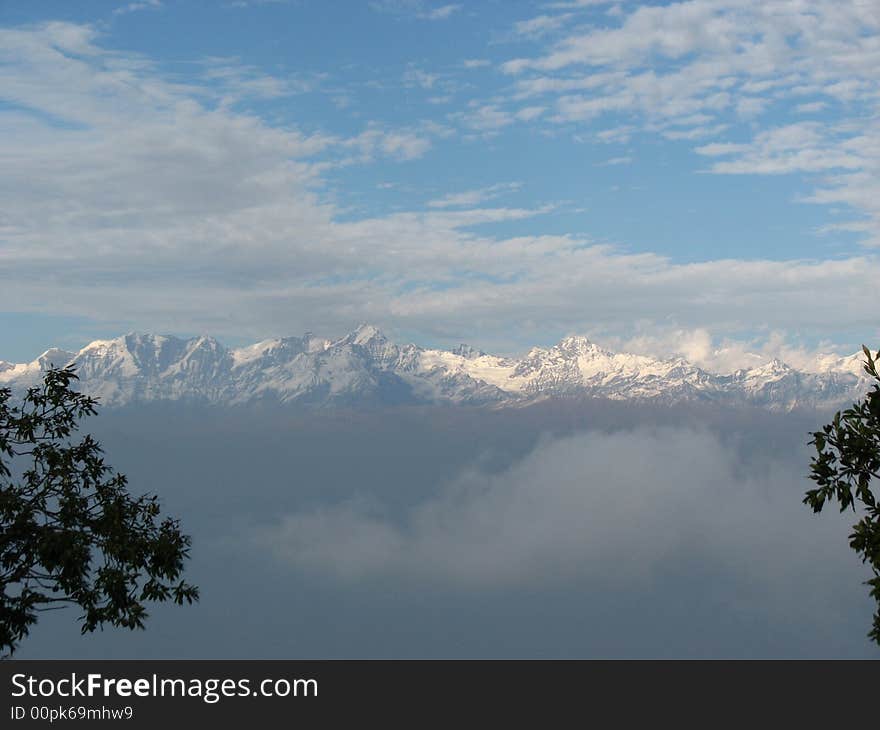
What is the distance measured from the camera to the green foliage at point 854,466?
27.9 m

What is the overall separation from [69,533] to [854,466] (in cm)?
2390

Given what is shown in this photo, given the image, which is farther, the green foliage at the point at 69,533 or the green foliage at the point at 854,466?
the green foliage at the point at 69,533

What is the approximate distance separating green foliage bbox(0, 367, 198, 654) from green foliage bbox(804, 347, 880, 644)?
20.2 m

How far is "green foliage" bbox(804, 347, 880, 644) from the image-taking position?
1097 inches

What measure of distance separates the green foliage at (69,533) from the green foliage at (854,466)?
20.2m

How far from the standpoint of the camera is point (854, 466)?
28.3 meters

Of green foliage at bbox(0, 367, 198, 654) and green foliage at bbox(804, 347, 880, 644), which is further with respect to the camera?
green foliage at bbox(0, 367, 198, 654)

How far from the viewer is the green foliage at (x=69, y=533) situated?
2950 centimetres

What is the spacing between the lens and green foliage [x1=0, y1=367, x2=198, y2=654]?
2950cm
